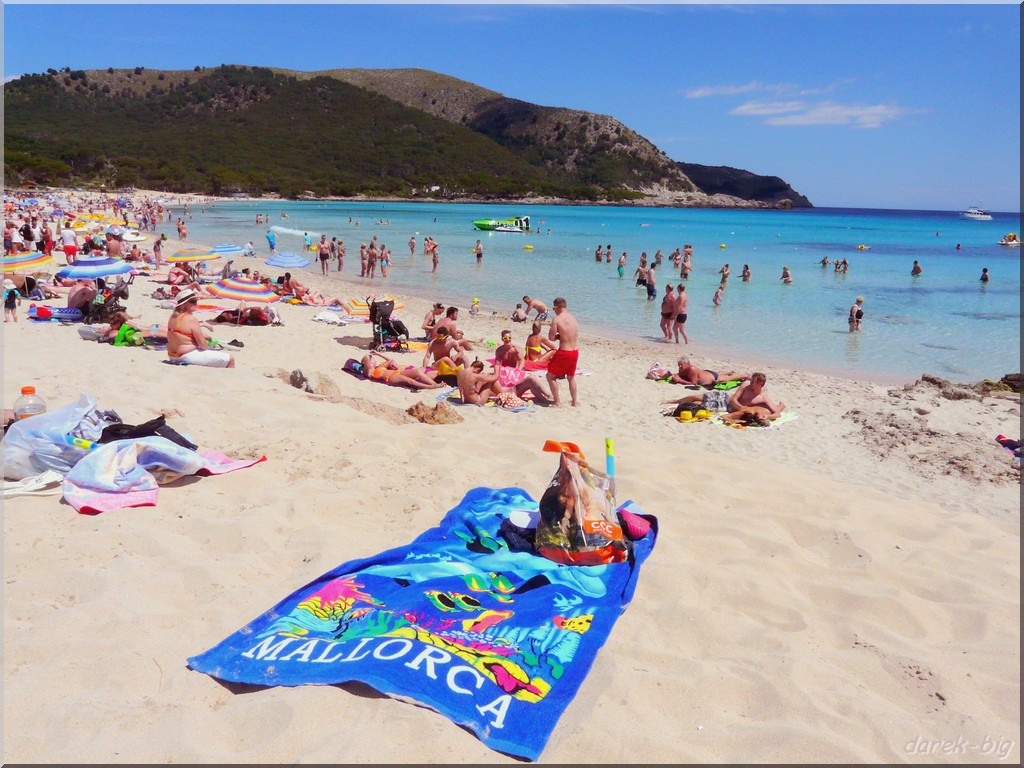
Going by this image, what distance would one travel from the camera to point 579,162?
424ft

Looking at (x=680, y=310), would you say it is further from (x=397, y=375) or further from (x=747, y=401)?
(x=397, y=375)

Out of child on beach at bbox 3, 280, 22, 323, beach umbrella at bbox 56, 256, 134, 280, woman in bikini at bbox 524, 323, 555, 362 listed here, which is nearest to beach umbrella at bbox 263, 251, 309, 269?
beach umbrella at bbox 56, 256, 134, 280

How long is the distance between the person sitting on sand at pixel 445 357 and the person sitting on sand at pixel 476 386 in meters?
0.70

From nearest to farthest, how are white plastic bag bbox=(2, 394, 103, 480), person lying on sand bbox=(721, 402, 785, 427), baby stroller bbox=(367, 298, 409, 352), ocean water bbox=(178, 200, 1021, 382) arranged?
white plastic bag bbox=(2, 394, 103, 480), person lying on sand bbox=(721, 402, 785, 427), baby stroller bbox=(367, 298, 409, 352), ocean water bbox=(178, 200, 1021, 382)

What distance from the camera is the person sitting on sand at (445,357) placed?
8977 mm

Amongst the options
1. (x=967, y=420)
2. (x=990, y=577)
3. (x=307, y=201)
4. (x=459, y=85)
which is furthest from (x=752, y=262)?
(x=459, y=85)

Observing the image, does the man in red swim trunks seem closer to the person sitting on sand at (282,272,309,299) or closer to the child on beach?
the child on beach

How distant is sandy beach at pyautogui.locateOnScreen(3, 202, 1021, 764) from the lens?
2473mm

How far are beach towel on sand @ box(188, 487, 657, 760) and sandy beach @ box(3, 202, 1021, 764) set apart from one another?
0.27 ft

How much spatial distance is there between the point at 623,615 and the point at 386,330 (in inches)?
317

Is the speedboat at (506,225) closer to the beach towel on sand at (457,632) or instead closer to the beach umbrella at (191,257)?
the beach umbrella at (191,257)

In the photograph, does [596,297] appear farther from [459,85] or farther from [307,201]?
[459,85]

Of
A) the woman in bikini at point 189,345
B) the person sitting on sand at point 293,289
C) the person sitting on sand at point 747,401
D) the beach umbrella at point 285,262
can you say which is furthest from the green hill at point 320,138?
the person sitting on sand at point 747,401

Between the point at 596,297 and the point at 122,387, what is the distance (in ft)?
49.7
